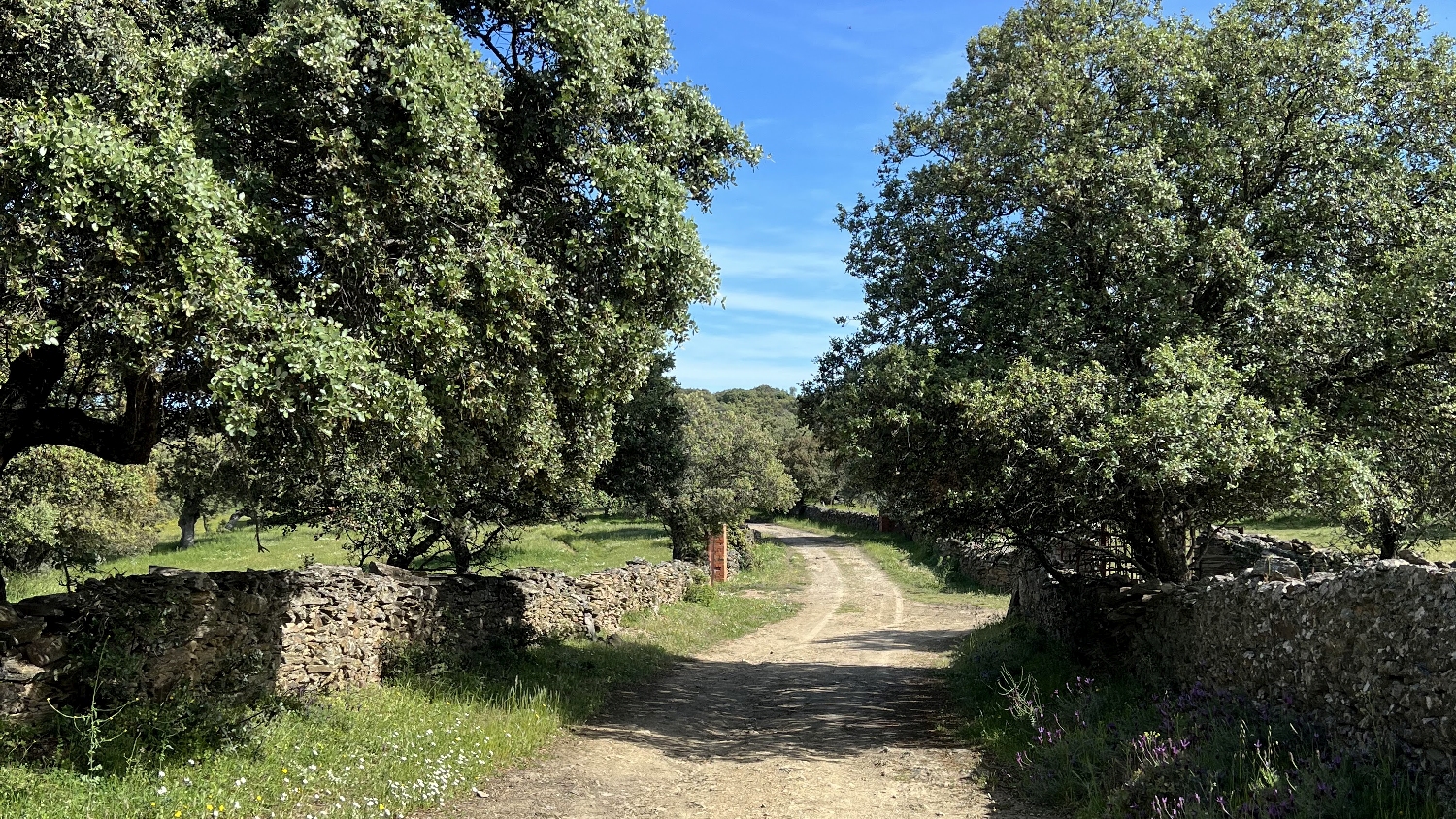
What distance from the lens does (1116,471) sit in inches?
411

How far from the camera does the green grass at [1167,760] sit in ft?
19.7

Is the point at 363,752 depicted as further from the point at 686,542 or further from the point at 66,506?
the point at 66,506

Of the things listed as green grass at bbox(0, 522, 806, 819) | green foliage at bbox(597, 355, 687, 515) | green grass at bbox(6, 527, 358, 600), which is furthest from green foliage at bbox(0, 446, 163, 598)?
green grass at bbox(0, 522, 806, 819)

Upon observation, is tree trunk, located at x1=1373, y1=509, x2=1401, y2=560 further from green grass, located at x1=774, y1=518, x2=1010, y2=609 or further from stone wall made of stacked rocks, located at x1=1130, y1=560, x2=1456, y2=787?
green grass, located at x1=774, y1=518, x2=1010, y2=609

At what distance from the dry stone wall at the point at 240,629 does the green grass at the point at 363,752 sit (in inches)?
20.4

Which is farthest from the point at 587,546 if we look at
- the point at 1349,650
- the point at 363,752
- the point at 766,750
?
the point at 1349,650

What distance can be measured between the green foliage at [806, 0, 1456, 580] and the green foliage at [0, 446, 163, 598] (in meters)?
20.8

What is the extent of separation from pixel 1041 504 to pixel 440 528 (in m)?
11.4

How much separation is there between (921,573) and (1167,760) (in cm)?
3055

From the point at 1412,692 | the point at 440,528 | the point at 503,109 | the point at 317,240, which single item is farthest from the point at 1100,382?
the point at 440,528

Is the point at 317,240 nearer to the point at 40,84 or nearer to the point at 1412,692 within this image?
the point at 40,84

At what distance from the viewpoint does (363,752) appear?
8484 millimetres

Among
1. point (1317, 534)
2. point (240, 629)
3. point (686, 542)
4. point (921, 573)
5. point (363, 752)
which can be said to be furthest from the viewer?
point (921, 573)

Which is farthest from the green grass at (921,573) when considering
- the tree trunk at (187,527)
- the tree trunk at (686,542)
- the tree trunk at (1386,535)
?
the tree trunk at (187,527)
